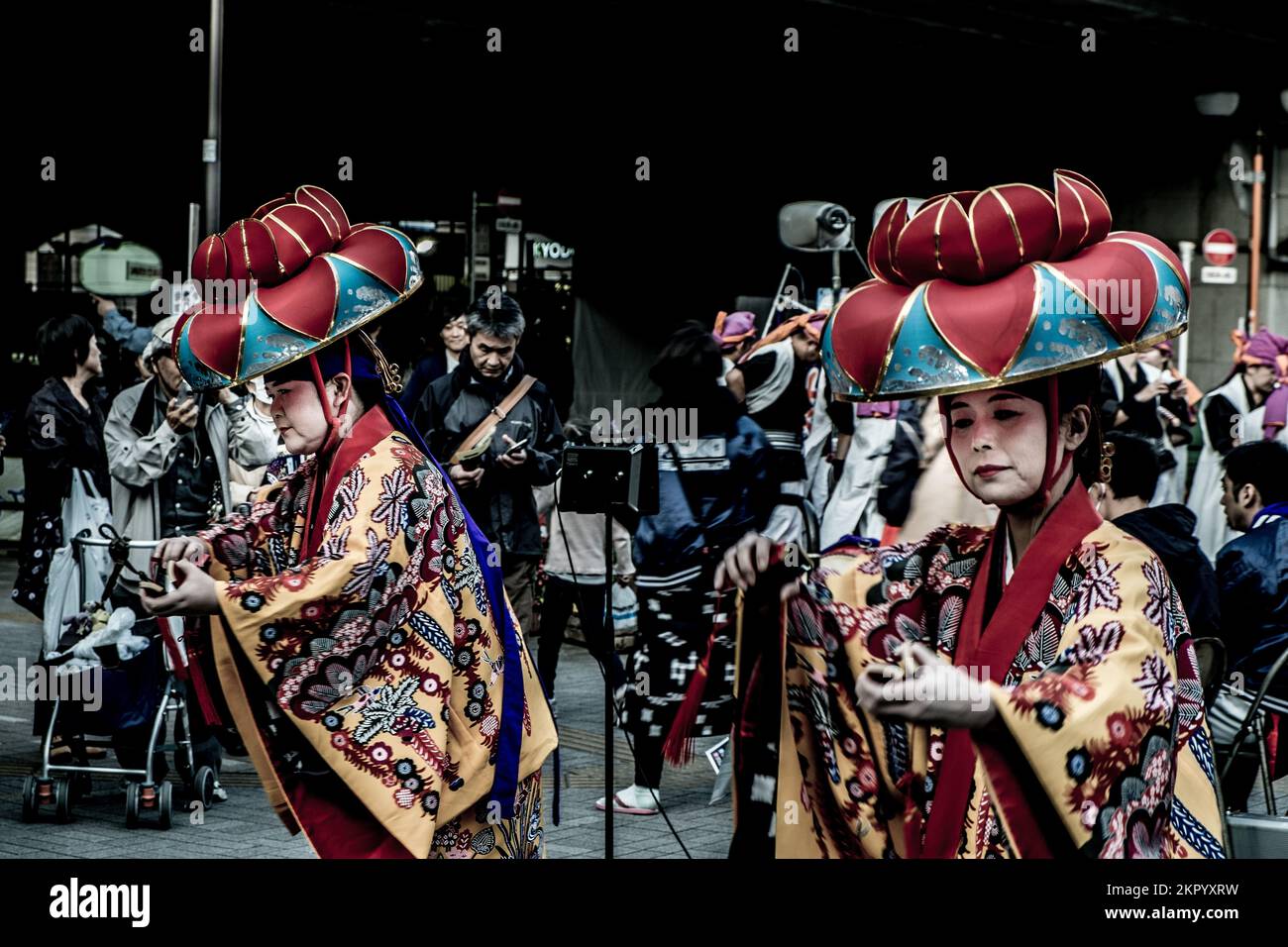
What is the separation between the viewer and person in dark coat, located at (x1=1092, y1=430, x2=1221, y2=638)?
491 cm

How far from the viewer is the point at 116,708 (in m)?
6.38

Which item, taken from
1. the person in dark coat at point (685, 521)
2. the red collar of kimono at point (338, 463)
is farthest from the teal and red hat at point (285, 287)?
the person in dark coat at point (685, 521)

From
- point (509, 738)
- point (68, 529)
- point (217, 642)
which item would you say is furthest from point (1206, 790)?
point (68, 529)

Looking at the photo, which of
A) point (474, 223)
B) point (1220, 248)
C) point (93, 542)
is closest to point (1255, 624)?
point (93, 542)

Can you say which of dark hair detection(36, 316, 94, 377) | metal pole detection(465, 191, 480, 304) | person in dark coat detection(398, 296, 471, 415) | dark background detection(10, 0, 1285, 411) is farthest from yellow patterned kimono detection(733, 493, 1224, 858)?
metal pole detection(465, 191, 480, 304)

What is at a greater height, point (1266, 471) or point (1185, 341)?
point (1185, 341)

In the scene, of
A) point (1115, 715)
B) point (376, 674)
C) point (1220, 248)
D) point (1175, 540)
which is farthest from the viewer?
point (1220, 248)

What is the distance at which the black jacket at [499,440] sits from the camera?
7258mm

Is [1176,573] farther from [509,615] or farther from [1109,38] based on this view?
[1109,38]

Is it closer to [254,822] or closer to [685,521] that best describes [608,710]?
[685,521]

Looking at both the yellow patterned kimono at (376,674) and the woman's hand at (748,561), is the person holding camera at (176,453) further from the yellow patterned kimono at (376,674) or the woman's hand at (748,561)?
the woman's hand at (748,561)

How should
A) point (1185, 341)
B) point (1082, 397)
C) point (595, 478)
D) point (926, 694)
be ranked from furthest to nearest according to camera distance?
point (1185, 341)
point (595, 478)
point (1082, 397)
point (926, 694)

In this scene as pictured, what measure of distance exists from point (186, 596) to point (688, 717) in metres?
1.06

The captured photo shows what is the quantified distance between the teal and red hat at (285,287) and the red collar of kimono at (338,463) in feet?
0.60
